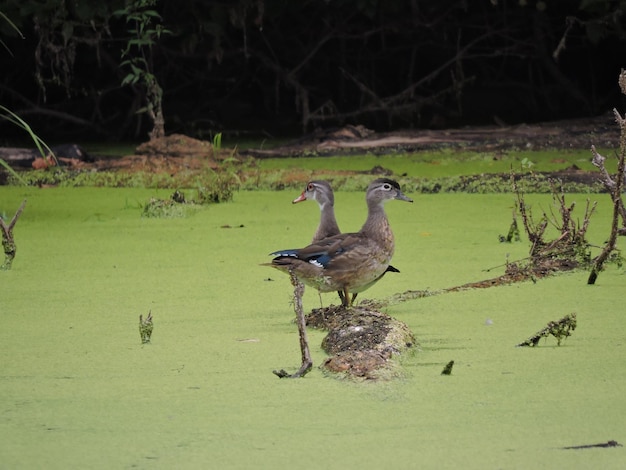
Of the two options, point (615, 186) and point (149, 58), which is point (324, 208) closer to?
point (615, 186)

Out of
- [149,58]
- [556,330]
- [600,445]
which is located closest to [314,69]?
[149,58]

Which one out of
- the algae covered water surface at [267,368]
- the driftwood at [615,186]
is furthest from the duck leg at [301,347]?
the driftwood at [615,186]

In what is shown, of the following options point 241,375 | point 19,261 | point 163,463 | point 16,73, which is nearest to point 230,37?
point 16,73

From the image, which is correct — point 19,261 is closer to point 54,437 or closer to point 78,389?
point 78,389

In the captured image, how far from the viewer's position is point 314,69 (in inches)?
407

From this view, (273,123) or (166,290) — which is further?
(273,123)

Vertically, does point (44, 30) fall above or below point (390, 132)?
above

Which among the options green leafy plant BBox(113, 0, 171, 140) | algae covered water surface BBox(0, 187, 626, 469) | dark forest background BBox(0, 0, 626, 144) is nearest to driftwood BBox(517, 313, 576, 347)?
algae covered water surface BBox(0, 187, 626, 469)

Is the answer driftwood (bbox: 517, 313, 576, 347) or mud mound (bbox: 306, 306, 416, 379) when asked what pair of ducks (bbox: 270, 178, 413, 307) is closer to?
mud mound (bbox: 306, 306, 416, 379)

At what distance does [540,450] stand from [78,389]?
110cm

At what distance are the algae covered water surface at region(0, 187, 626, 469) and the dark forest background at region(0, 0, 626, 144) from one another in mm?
3993

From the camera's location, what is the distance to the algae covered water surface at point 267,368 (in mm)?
Result: 2492

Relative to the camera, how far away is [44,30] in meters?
8.47

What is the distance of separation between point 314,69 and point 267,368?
738 centimetres
